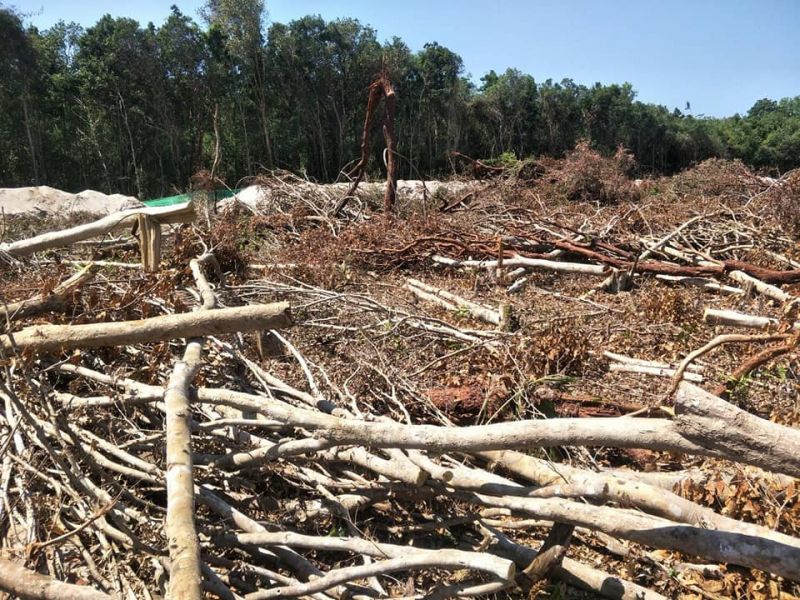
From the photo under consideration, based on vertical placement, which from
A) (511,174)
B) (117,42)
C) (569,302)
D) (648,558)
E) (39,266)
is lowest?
(648,558)

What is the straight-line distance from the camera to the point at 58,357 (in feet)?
10.5

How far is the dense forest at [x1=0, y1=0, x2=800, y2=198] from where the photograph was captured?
22297 mm

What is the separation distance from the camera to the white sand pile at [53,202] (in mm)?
10922

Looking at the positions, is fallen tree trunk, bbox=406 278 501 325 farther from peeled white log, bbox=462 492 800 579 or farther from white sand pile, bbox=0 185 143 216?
white sand pile, bbox=0 185 143 216

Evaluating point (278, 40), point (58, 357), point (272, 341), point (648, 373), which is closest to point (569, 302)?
point (648, 373)

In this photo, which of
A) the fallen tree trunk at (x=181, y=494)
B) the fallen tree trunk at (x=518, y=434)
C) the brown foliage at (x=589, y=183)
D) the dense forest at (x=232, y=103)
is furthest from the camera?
the dense forest at (x=232, y=103)

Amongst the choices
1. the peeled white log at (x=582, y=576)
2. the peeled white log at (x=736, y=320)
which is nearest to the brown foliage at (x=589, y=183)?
the peeled white log at (x=736, y=320)

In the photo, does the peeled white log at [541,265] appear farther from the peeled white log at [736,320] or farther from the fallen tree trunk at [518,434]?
the fallen tree trunk at [518,434]

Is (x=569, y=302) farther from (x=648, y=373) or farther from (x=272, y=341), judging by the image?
(x=272, y=341)

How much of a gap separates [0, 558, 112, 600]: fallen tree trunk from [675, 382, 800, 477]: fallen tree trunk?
5.72 feet

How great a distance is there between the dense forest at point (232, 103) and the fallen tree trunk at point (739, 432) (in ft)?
61.5

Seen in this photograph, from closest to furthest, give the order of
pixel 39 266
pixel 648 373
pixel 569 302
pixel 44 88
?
pixel 648 373
pixel 39 266
pixel 569 302
pixel 44 88

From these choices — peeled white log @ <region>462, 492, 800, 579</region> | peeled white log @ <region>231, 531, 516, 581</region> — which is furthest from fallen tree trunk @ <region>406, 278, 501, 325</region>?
peeled white log @ <region>231, 531, 516, 581</region>

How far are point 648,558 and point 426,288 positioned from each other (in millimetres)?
3751
